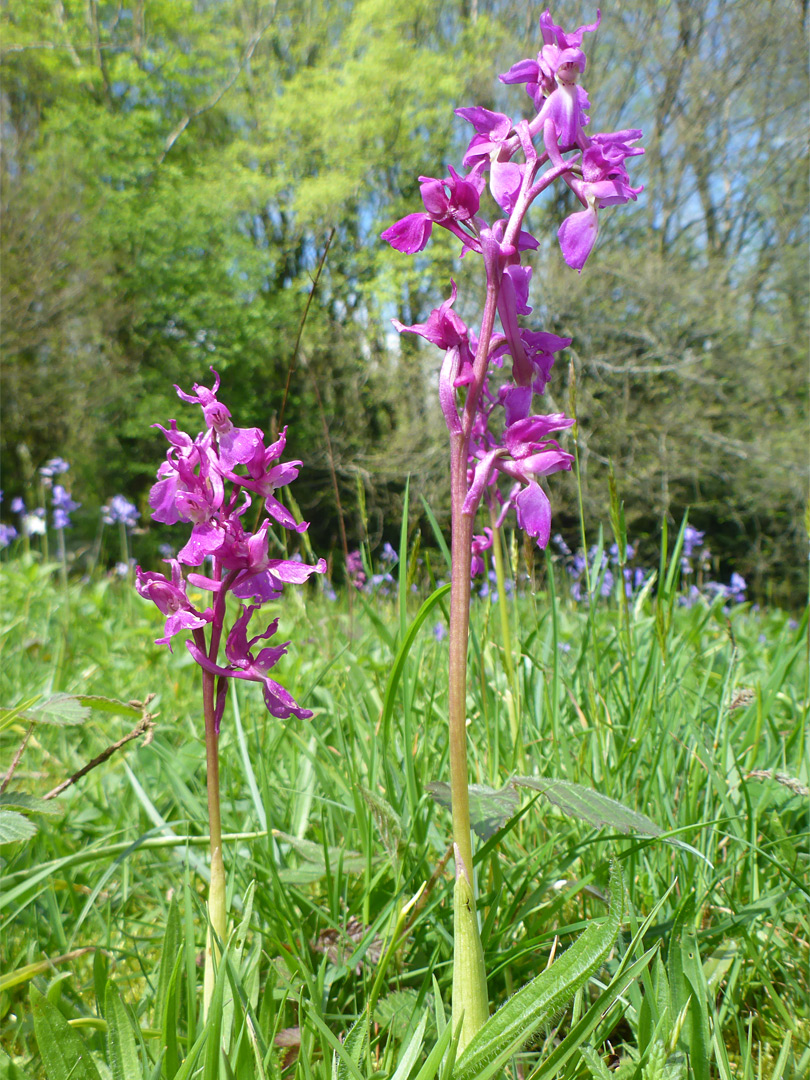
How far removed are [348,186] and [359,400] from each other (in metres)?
6.42

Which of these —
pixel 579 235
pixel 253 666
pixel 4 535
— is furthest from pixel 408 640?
pixel 4 535

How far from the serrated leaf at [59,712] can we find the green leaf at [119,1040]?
366 millimetres

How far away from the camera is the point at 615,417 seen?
486 inches

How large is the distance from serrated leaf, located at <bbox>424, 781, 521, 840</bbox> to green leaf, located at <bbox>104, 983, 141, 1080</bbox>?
412 millimetres

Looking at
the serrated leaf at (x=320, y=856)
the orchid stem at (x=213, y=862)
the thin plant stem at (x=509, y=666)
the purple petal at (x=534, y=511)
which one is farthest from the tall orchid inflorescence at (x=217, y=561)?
the thin plant stem at (x=509, y=666)

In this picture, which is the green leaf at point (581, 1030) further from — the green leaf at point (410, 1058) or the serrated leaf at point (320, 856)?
the serrated leaf at point (320, 856)

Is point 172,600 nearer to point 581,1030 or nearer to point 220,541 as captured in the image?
point 220,541

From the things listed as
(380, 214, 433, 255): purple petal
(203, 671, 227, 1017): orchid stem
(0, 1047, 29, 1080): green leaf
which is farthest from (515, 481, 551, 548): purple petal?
(0, 1047, 29, 1080): green leaf

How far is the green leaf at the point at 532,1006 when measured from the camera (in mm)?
688

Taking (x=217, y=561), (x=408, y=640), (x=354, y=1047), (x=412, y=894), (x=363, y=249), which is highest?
(x=363, y=249)

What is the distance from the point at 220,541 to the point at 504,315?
42cm

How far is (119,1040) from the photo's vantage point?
770mm

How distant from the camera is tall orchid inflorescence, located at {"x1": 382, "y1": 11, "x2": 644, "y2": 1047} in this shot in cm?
77

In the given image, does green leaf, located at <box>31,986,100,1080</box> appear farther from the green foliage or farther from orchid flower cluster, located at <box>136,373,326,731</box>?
the green foliage
